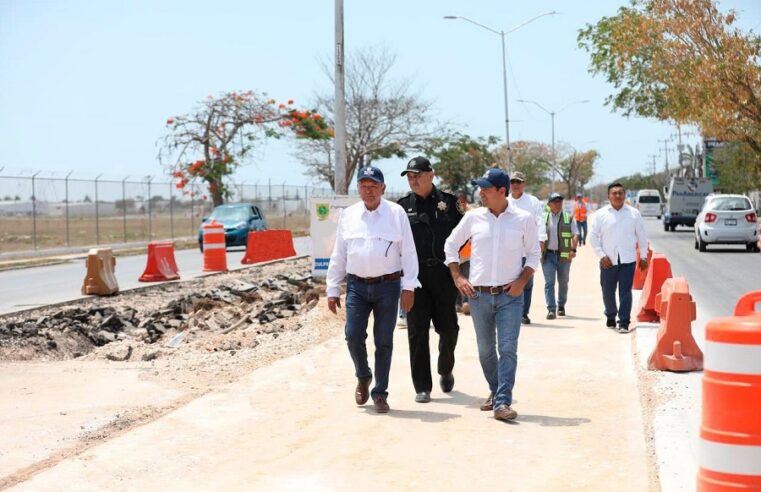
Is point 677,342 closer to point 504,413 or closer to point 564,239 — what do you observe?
point 504,413

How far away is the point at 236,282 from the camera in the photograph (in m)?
20.2

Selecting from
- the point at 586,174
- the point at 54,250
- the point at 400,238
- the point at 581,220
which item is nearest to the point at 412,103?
the point at 581,220

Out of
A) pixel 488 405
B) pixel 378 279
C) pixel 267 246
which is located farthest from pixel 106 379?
pixel 267 246

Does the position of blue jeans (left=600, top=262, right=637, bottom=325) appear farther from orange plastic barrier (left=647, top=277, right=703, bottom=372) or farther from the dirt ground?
the dirt ground

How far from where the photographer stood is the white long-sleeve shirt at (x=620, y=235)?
12.4 metres

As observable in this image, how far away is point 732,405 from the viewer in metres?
4.40

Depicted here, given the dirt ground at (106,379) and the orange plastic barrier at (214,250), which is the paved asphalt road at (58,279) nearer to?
the orange plastic barrier at (214,250)

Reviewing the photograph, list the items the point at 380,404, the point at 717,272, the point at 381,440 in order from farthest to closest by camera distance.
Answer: the point at 717,272, the point at 380,404, the point at 381,440

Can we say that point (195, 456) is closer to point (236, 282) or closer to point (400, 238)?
point (400, 238)

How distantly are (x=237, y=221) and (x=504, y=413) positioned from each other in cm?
2923

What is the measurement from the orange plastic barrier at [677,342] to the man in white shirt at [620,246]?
109 inches

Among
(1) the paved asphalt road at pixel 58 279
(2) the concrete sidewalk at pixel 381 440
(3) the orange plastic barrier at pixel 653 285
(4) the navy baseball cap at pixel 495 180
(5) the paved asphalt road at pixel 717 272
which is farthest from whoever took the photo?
(1) the paved asphalt road at pixel 58 279

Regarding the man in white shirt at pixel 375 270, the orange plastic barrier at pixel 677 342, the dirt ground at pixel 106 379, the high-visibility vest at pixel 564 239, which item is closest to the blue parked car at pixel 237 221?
the dirt ground at pixel 106 379

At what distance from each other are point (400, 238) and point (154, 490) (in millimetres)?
2933
